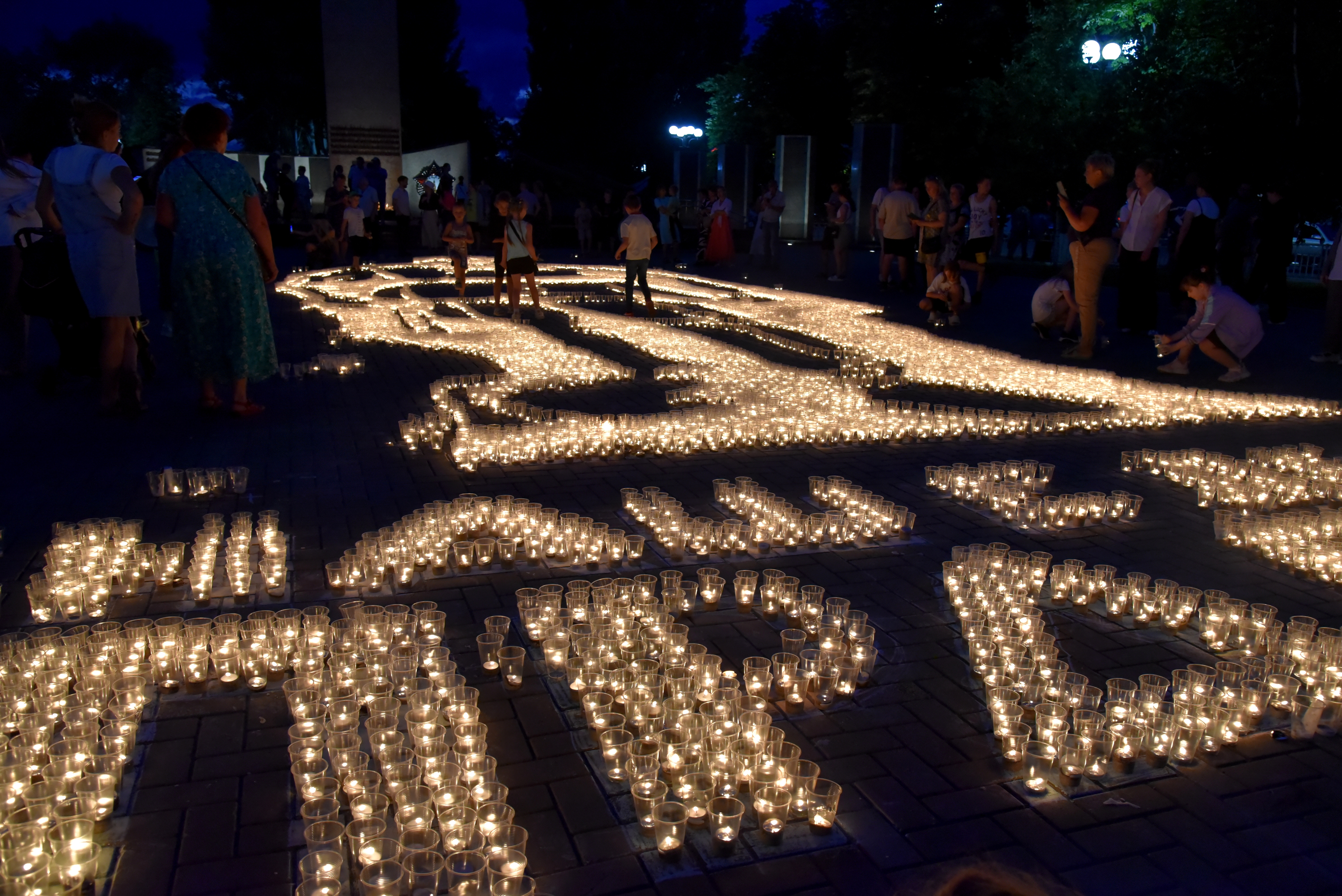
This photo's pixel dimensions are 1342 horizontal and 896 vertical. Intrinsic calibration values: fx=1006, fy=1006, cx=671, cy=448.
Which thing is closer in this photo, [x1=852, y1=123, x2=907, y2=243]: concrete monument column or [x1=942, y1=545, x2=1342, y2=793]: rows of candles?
[x1=942, y1=545, x2=1342, y2=793]: rows of candles

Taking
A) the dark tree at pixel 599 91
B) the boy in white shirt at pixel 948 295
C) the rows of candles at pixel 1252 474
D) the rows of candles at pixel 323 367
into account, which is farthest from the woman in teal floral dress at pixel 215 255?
the dark tree at pixel 599 91

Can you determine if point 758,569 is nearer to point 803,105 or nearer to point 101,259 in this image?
point 101,259

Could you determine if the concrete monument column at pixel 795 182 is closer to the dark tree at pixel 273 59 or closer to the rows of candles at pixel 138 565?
the dark tree at pixel 273 59

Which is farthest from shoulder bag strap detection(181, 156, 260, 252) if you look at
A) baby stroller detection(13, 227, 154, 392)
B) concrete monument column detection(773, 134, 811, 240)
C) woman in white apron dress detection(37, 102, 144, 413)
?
concrete monument column detection(773, 134, 811, 240)

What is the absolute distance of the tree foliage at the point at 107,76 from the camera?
51469 millimetres

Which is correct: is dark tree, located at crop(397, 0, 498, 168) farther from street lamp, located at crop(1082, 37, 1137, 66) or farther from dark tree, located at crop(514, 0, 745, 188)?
street lamp, located at crop(1082, 37, 1137, 66)

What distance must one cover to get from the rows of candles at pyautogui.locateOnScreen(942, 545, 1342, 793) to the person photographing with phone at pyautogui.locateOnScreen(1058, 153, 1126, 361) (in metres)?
6.07

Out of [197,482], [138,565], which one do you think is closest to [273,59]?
[197,482]

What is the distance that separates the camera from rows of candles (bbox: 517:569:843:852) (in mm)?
2996

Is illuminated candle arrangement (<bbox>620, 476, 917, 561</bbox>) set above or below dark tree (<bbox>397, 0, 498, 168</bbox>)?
below

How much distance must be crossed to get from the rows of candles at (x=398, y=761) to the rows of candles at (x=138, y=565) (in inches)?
29.6

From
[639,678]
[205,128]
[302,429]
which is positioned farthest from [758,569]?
[205,128]

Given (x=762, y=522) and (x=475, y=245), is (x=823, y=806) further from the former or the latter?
(x=475, y=245)

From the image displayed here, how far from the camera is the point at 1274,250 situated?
44.1 feet
